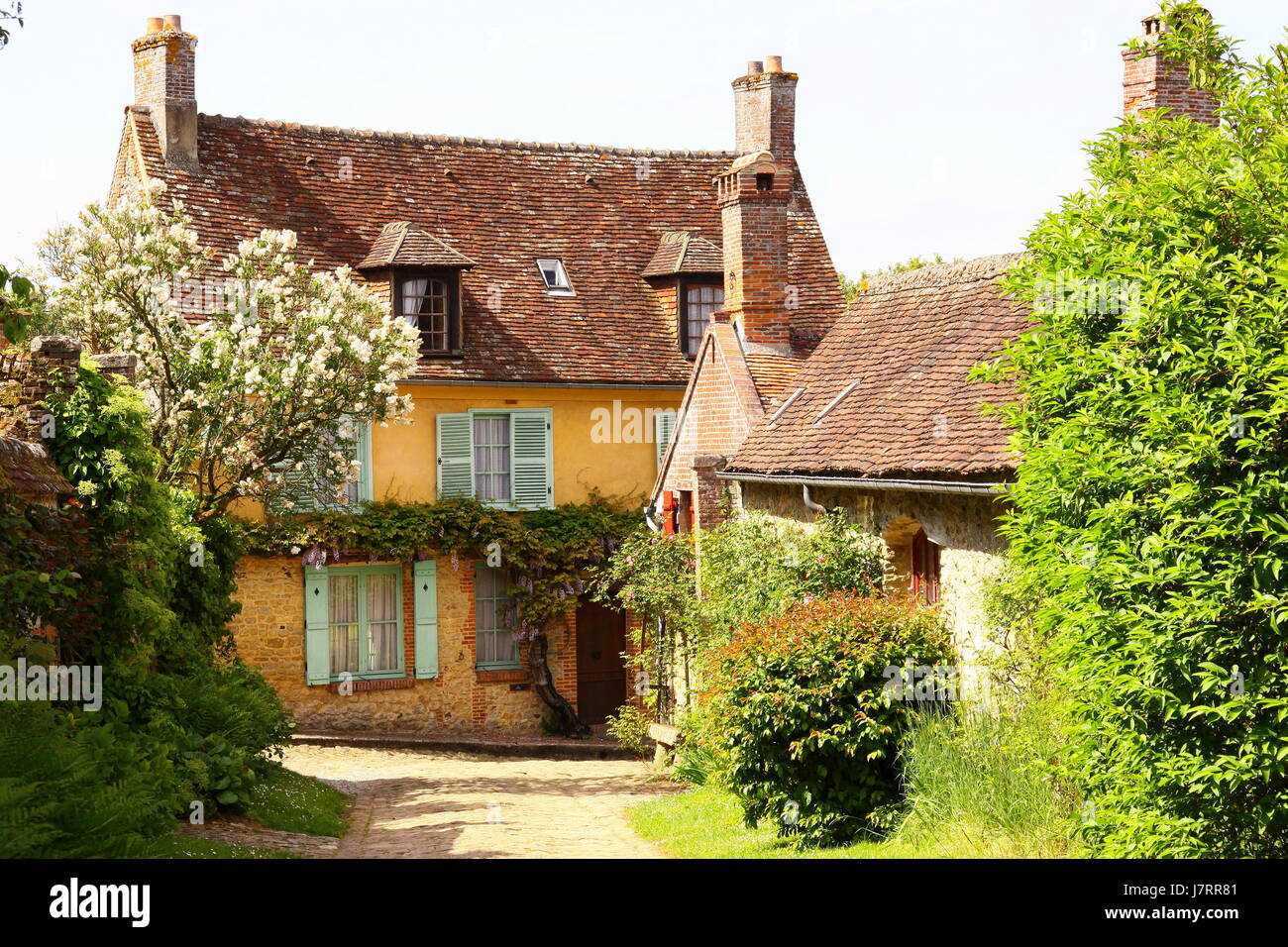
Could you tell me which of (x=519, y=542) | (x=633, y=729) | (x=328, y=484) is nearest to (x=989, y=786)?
(x=633, y=729)

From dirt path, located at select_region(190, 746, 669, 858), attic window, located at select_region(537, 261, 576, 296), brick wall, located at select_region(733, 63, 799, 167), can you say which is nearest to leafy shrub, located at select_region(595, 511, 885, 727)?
dirt path, located at select_region(190, 746, 669, 858)

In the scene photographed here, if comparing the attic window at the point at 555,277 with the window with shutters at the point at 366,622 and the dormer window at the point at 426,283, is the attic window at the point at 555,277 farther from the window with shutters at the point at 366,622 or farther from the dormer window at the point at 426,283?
the window with shutters at the point at 366,622

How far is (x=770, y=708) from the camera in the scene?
1182 centimetres

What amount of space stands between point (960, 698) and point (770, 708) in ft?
5.55

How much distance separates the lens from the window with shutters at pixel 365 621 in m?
23.3

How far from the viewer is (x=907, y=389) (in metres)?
15.2

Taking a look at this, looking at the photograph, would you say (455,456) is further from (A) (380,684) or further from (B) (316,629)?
(A) (380,684)

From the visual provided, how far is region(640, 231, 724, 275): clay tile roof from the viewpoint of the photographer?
26.3 m

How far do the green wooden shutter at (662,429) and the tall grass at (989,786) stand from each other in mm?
13881

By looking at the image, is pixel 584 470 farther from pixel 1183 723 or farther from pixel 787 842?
pixel 1183 723

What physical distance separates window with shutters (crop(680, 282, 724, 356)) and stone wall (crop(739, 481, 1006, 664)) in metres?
11.3

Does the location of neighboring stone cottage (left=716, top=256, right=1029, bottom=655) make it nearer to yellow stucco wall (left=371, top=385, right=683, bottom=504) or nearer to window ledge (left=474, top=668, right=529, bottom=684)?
yellow stucco wall (left=371, top=385, right=683, bottom=504)
